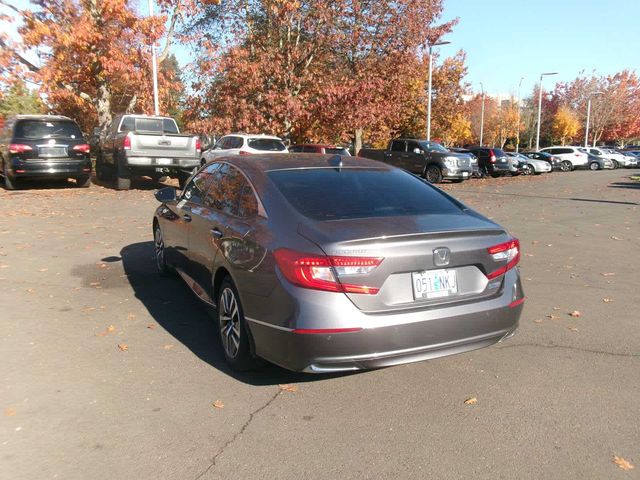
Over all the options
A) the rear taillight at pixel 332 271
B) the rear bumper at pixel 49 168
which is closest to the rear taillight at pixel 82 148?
the rear bumper at pixel 49 168

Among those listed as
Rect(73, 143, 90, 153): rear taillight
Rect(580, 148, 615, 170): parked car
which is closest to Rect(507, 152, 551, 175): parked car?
Rect(580, 148, 615, 170): parked car

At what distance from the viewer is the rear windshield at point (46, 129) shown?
14922 mm

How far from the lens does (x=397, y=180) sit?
14.6 ft

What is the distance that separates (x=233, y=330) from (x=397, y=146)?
21.6m

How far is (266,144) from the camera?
61.2 ft

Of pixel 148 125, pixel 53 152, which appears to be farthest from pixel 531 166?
pixel 53 152

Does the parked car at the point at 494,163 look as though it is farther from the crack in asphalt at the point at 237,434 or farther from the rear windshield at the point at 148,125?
the crack in asphalt at the point at 237,434

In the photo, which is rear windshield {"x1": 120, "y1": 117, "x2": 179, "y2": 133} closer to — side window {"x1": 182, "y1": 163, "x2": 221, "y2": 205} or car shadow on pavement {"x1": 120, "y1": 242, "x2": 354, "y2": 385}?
car shadow on pavement {"x1": 120, "y1": 242, "x2": 354, "y2": 385}

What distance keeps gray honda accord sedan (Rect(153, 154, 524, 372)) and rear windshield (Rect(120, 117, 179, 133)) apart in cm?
1342

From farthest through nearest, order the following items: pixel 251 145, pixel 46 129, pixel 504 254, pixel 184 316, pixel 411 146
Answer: pixel 411 146
pixel 251 145
pixel 46 129
pixel 184 316
pixel 504 254

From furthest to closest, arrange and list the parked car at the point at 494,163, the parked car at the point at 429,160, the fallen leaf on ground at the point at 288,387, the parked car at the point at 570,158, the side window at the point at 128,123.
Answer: the parked car at the point at 570,158
the parked car at the point at 494,163
the parked car at the point at 429,160
the side window at the point at 128,123
the fallen leaf on ground at the point at 288,387

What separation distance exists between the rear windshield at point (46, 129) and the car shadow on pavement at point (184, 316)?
9.26m

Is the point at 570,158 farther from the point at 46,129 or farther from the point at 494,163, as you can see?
the point at 46,129

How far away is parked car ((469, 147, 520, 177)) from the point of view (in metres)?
29.3
